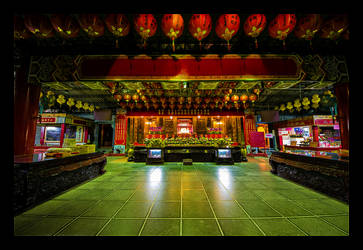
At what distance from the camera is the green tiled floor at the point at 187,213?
150 cm

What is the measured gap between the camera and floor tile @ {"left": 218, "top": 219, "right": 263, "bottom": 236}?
1.45m

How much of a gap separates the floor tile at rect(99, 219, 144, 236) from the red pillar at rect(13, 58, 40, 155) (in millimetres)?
3575

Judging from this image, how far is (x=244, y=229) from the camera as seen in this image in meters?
1.51

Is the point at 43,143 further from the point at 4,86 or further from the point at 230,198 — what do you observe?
the point at 230,198

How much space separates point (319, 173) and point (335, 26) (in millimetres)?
3325

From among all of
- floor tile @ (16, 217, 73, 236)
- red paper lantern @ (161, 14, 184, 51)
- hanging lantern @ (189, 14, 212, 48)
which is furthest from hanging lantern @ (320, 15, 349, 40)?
floor tile @ (16, 217, 73, 236)

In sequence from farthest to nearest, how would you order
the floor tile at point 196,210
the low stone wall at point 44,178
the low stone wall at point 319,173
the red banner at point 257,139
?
the red banner at point 257,139 < the low stone wall at point 319,173 < the low stone wall at point 44,178 < the floor tile at point 196,210

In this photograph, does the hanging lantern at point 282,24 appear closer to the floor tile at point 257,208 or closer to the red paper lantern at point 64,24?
the floor tile at point 257,208

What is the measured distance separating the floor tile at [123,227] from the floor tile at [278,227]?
1609 millimetres

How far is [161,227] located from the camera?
1.54 meters

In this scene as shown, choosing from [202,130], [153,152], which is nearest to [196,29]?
[153,152]

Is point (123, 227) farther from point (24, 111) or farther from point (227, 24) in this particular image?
point (24, 111)

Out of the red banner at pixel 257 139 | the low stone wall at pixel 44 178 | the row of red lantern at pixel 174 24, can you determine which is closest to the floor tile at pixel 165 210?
the low stone wall at pixel 44 178

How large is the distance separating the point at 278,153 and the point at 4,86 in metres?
5.81
